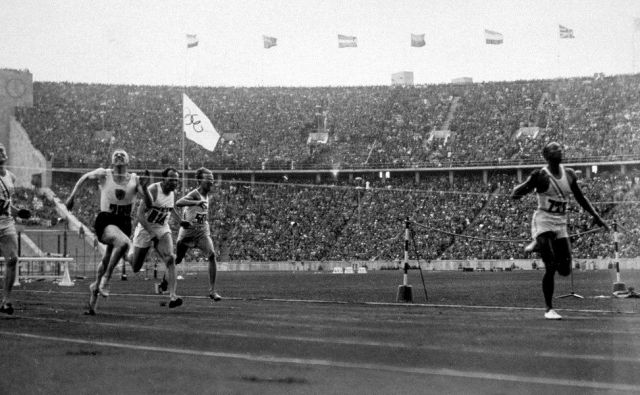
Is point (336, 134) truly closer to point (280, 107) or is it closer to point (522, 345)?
point (280, 107)

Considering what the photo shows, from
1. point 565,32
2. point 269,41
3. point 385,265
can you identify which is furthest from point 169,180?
point 269,41

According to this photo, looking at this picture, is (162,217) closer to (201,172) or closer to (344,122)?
(201,172)

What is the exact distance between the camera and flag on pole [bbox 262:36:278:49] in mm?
82938

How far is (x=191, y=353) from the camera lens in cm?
659

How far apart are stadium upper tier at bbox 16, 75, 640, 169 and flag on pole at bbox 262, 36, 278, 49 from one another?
384 inches

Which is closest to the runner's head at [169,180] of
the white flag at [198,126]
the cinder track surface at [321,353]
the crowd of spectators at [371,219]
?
the cinder track surface at [321,353]

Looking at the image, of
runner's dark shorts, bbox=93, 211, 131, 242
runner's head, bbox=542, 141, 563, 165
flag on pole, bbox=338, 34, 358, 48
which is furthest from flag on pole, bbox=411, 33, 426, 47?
runner's head, bbox=542, 141, 563, 165

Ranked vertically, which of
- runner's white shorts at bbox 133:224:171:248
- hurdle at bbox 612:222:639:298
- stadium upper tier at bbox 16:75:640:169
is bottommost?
hurdle at bbox 612:222:639:298

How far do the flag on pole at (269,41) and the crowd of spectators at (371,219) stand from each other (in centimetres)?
2460

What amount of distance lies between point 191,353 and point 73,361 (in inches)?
33.9

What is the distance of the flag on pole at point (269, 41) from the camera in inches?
3265

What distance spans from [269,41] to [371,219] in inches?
1257

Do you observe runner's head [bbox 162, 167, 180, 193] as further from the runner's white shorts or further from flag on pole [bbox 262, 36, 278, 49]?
flag on pole [bbox 262, 36, 278, 49]

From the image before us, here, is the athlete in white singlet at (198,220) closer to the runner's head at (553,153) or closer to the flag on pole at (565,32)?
the runner's head at (553,153)
